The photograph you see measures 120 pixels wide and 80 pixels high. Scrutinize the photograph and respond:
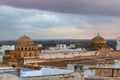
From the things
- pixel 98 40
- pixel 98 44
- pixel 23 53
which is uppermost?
pixel 98 40

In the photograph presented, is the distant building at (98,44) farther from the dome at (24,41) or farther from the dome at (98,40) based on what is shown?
the dome at (24,41)

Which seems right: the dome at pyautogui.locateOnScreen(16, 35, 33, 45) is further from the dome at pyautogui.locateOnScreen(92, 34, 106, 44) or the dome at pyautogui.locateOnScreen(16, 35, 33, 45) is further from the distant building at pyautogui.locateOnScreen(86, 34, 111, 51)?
the dome at pyautogui.locateOnScreen(92, 34, 106, 44)

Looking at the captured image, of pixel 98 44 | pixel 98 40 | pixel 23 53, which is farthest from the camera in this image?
pixel 98 40

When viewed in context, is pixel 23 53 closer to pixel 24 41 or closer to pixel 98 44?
pixel 24 41

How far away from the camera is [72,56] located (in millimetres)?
38906

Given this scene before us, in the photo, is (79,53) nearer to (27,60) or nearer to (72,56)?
(72,56)

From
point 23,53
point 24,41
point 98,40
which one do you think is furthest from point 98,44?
point 23,53

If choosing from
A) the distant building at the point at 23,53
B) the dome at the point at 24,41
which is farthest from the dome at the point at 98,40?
the dome at the point at 24,41

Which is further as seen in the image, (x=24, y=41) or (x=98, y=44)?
(x=98, y=44)

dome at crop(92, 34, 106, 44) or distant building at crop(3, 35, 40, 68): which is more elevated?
→ dome at crop(92, 34, 106, 44)

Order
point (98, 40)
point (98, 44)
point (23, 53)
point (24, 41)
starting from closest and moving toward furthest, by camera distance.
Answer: point (23, 53)
point (24, 41)
point (98, 44)
point (98, 40)

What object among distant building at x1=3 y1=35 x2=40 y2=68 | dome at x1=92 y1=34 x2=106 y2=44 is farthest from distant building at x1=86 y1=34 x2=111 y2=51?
distant building at x1=3 y1=35 x2=40 y2=68

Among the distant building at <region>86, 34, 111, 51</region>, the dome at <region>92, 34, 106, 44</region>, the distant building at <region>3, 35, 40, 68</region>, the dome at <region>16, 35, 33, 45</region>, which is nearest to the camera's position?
the distant building at <region>3, 35, 40, 68</region>

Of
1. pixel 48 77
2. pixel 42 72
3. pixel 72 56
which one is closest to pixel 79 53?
pixel 72 56
